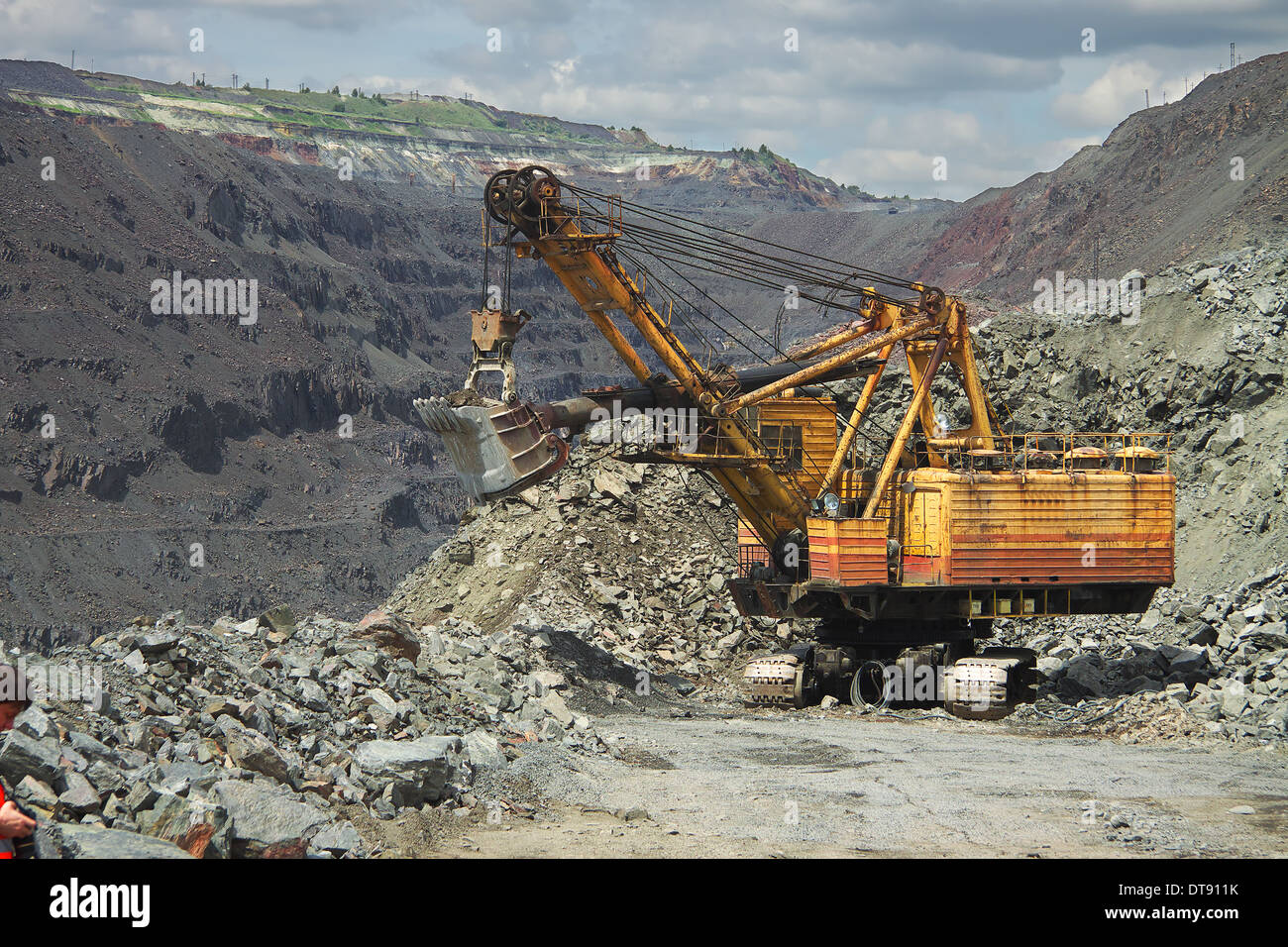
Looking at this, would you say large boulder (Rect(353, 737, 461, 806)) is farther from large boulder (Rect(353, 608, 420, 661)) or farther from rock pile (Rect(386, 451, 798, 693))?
rock pile (Rect(386, 451, 798, 693))

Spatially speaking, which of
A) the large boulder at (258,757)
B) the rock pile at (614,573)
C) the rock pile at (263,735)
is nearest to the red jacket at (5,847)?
the rock pile at (263,735)

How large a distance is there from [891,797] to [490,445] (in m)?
7.33

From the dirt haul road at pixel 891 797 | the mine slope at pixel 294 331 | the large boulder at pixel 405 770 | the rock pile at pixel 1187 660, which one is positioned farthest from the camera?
the mine slope at pixel 294 331

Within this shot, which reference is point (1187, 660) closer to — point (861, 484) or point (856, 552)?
point (856, 552)

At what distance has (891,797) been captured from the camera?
502 inches

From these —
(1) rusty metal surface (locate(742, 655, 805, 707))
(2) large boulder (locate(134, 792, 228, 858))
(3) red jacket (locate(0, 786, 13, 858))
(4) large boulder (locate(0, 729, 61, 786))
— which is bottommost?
(1) rusty metal surface (locate(742, 655, 805, 707))

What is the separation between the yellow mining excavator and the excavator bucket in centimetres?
3

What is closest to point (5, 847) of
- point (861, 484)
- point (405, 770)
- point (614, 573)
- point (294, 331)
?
point (405, 770)

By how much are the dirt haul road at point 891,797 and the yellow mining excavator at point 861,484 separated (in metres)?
2.70

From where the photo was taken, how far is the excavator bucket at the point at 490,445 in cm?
1747

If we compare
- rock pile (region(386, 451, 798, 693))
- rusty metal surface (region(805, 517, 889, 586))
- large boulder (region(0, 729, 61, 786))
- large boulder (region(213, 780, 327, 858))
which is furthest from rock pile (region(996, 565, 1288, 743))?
large boulder (region(0, 729, 61, 786))

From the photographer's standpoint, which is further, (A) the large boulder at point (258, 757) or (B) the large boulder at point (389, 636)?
(B) the large boulder at point (389, 636)

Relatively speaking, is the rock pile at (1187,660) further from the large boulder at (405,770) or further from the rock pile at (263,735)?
the large boulder at (405,770)

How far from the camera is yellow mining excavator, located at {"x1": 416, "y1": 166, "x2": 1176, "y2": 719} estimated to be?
1866cm
